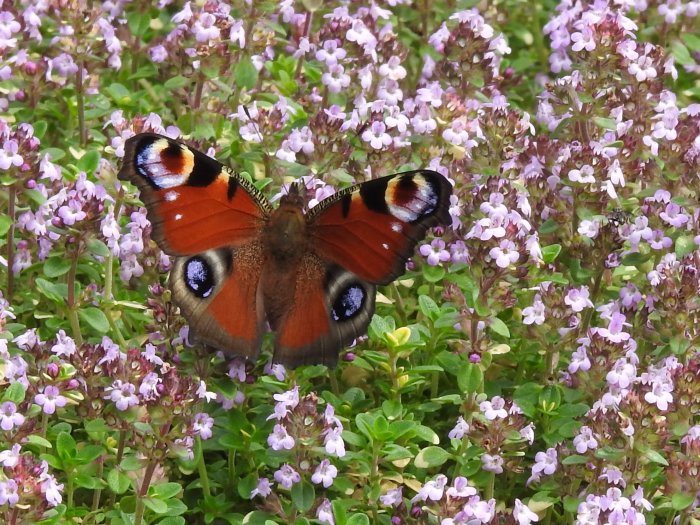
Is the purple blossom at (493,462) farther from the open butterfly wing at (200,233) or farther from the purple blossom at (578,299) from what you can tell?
the open butterfly wing at (200,233)

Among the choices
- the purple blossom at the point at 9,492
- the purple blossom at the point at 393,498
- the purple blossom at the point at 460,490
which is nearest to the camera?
the purple blossom at the point at 9,492

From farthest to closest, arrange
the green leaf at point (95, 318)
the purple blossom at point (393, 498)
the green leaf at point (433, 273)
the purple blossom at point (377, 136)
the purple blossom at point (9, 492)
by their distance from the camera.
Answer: the purple blossom at point (377, 136)
the green leaf at point (433, 273)
the green leaf at point (95, 318)
the purple blossom at point (393, 498)
the purple blossom at point (9, 492)

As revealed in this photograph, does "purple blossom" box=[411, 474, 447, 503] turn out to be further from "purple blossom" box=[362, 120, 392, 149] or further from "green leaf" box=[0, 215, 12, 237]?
"green leaf" box=[0, 215, 12, 237]

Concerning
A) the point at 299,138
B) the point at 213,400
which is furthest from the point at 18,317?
the point at 299,138

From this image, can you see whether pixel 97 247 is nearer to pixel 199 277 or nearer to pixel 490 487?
pixel 199 277

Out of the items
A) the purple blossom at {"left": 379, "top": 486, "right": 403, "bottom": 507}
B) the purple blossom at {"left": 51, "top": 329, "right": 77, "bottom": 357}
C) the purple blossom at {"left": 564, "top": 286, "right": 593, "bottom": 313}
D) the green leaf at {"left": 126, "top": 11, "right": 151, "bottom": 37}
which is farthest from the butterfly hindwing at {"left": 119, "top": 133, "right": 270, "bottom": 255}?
the green leaf at {"left": 126, "top": 11, "right": 151, "bottom": 37}

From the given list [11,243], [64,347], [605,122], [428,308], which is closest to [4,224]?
[11,243]

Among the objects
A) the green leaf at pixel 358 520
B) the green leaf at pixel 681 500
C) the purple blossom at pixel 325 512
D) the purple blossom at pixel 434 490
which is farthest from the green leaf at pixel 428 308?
the green leaf at pixel 681 500

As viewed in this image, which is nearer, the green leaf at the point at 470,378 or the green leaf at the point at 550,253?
the green leaf at the point at 470,378
